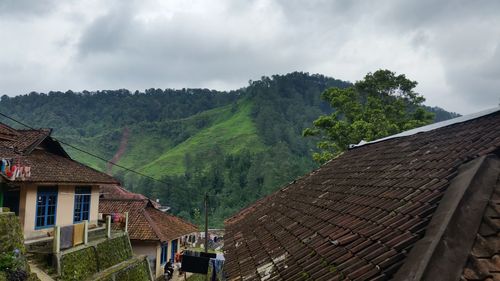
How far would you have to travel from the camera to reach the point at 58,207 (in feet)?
66.9

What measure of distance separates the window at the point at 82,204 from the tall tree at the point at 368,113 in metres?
14.5

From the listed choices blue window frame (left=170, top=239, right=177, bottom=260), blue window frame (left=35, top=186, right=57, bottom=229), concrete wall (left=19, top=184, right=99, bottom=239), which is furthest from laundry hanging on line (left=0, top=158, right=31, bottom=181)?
blue window frame (left=170, top=239, right=177, bottom=260)

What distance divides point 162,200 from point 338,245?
78040 mm

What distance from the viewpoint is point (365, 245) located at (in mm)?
3582

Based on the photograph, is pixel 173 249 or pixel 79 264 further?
pixel 173 249

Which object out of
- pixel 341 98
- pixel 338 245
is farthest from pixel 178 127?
pixel 338 245

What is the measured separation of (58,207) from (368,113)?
2070cm

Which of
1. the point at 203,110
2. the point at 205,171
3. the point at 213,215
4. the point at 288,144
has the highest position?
the point at 203,110

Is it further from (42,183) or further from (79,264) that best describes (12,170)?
(79,264)

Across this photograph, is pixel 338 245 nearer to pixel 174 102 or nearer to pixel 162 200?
pixel 162 200

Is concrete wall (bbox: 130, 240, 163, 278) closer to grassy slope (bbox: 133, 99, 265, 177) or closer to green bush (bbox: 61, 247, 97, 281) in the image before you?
green bush (bbox: 61, 247, 97, 281)

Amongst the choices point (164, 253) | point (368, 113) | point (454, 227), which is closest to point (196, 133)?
point (164, 253)

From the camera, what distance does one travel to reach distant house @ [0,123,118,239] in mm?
17703

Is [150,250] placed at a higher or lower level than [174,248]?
higher
